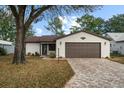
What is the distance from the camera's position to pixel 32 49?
36.2 m

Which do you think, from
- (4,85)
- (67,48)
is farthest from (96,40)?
(4,85)

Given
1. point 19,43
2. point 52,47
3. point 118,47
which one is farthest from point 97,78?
point 118,47

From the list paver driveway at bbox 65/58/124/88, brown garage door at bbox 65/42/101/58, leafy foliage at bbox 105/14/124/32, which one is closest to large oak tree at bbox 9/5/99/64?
paver driveway at bbox 65/58/124/88

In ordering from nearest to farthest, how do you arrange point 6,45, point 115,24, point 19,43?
point 19,43 < point 6,45 < point 115,24

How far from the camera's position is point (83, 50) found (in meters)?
31.2

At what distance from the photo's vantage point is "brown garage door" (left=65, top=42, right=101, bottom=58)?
102 ft

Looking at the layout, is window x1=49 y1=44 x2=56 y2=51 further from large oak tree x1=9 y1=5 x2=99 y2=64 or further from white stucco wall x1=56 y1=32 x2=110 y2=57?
large oak tree x1=9 y1=5 x2=99 y2=64

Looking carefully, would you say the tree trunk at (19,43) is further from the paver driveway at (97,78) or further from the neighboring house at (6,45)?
the neighboring house at (6,45)

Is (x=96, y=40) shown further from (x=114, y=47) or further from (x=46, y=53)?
(x=114, y=47)

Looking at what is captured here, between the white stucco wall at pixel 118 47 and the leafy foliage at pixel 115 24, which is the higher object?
the leafy foliage at pixel 115 24

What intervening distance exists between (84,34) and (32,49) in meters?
8.79

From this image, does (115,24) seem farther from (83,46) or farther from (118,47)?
(83,46)

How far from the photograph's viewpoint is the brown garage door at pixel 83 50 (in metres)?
31.1

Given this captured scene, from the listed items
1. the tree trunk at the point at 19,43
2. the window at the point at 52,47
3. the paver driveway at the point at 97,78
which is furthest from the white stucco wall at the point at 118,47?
the paver driveway at the point at 97,78
